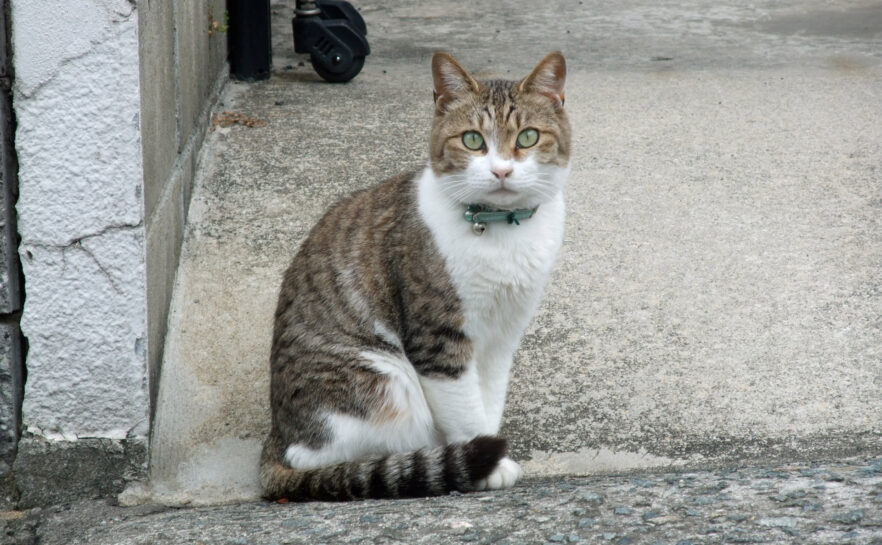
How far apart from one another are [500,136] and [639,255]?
1414 mm

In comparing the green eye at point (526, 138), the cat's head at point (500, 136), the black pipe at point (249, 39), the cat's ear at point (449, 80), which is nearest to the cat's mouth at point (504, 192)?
the cat's head at point (500, 136)

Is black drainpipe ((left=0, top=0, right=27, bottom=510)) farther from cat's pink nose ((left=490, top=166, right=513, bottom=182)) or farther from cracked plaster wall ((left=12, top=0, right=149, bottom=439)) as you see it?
cat's pink nose ((left=490, top=166, right=513, bottom=182))

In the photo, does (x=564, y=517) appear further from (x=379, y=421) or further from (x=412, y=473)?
(x=379, y=421)

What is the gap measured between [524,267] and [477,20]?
4.67 meters

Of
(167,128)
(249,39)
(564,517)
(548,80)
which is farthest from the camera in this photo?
(249,39)

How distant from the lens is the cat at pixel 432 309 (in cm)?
270

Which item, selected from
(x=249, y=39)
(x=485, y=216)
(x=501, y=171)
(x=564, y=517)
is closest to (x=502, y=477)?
(x=564, y=517)

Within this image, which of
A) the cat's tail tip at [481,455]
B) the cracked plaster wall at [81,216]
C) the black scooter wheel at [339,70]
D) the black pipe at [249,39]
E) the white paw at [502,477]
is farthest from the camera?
the black scooter wheel at [339,70]

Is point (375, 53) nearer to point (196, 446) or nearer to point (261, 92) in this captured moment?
point (261, 92)

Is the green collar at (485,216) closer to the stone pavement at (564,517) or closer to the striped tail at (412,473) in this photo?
the striped tail at (412,473)

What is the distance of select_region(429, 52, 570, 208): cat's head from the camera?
2689mm

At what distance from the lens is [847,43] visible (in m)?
6.30

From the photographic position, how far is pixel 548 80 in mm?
2832

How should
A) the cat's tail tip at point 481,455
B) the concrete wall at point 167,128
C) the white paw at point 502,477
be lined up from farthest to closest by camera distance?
the concrete wall at point 167,128 < the white paw at point 502,477 < the cat's tail tip at point 481,455
